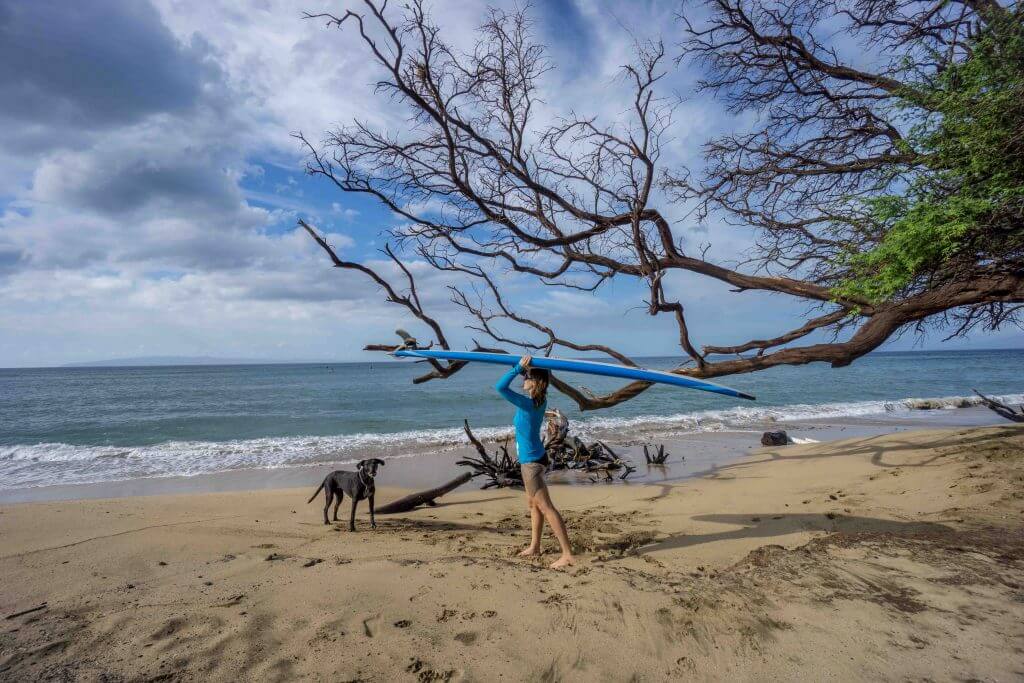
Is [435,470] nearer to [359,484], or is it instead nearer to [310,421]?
[359,484]

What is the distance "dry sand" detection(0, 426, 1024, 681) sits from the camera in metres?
2.77

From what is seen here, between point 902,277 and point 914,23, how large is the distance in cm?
470

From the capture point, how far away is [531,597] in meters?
3.58

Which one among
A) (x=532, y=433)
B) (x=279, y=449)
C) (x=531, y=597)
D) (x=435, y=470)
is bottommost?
(x=279, y=449)

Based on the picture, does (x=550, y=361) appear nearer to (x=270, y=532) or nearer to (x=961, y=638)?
(x=961, y=638)

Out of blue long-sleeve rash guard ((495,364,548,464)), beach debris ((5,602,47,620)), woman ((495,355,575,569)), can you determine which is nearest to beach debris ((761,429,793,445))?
woman ((495,355,575,569))

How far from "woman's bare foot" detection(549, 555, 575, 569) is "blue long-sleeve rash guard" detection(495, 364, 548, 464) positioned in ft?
2.87

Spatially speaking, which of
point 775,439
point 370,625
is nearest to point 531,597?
point 370,625

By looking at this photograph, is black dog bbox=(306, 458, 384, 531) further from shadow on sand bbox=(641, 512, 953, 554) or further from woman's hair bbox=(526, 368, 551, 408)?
shadow on sand bbox=(641, 512, 953, 554)

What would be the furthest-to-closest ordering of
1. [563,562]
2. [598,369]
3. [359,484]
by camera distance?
[359,484]
[598,369]
[563,562]

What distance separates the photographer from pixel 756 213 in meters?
8.08

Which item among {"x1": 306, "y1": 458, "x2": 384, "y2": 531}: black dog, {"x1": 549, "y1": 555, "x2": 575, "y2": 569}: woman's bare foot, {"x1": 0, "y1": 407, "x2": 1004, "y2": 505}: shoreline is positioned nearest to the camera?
{"x1": 549, "y1": 555, "x2": 575, "y2": 569}: woman's bare foot

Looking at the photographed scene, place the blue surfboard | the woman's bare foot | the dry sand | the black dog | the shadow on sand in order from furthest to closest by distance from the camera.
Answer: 1. the black dog
2. the shadow on sand
3. the blue surfboard
4. the woman's bare foot
5. the dry sand

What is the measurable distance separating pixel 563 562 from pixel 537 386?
1.56 metres
